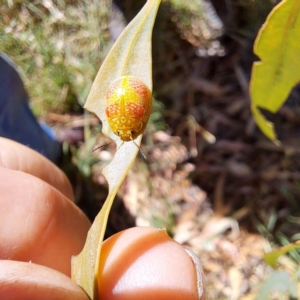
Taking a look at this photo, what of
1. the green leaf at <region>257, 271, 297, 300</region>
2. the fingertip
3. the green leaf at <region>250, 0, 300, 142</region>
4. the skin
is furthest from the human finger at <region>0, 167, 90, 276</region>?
the green leaf at <region>257, 271, 297, 300</region>

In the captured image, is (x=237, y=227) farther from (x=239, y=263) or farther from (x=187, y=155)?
(x=187, y=155)

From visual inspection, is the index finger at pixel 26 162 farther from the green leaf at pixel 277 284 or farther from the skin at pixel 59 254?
the green leaf at pixel 277 284

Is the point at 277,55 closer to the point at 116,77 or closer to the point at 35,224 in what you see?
the point at 116,77

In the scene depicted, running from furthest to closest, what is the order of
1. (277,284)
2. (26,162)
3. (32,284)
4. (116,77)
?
(277,284), (26,162), (116,77), (32,284)

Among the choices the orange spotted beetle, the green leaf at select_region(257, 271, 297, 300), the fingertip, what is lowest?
the green leaf at select_region(257, 271, 297, 300)

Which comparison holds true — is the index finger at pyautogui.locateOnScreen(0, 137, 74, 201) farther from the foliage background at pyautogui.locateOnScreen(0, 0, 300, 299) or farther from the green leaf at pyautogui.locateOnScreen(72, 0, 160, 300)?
the foliage background at pyautogui.locateOnScreen(0, 0, 300, 299)

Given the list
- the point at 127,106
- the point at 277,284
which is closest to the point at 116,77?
the point at 127,106
